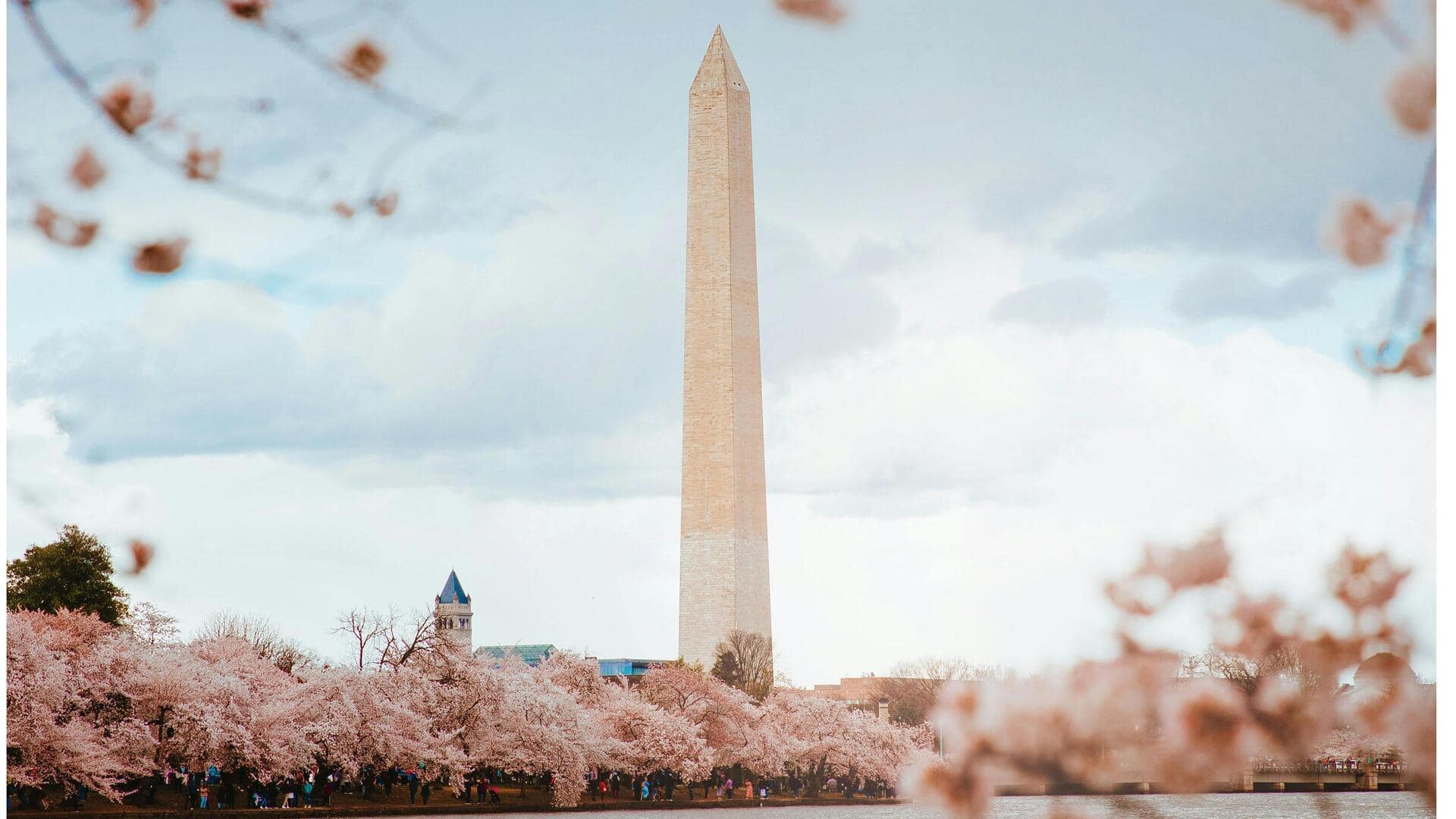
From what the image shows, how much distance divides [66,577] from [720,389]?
693 inches

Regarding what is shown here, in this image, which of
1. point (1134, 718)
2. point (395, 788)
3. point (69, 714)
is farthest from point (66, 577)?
point (1134, 718)

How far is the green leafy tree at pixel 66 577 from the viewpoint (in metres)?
36.4

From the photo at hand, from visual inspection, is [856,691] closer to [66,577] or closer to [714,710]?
[714,710]

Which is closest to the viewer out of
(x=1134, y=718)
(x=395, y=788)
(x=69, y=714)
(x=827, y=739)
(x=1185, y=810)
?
(x=1134, y=718)

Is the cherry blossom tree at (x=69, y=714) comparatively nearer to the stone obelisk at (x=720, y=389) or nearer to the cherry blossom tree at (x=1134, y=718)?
the stone obelisk at (x=720, y=389)

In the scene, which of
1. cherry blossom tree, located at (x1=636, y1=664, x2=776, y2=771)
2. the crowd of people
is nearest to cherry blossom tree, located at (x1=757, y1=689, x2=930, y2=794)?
cherry blossom tree, located at (x1=636, y1=664, x2=776, y2=771)

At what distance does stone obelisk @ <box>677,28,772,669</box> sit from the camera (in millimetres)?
41375

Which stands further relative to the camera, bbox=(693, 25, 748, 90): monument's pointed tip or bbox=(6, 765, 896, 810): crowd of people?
bbox=(693, 25, 748, 90): monument's pointed tip

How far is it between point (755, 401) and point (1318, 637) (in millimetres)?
40094

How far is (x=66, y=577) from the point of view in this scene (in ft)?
121

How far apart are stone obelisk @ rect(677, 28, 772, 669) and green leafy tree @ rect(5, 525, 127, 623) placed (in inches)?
598

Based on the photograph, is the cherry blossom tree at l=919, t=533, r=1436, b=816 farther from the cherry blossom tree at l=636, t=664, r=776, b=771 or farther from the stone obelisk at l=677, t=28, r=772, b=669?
the stone obelisk at l=677, t=28, r=772, b=669

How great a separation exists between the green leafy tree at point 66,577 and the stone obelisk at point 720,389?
598 inches

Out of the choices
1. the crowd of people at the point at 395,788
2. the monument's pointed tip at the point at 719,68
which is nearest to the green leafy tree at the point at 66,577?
the crowd of people at the point at 395,788
